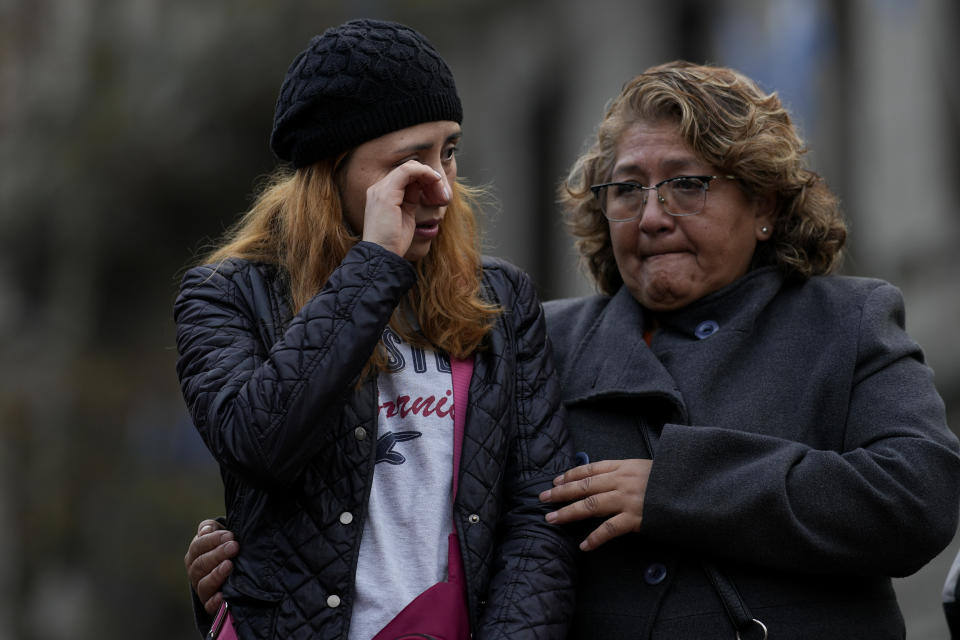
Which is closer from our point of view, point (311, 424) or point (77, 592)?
point (311, 424)

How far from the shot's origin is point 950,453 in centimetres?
349

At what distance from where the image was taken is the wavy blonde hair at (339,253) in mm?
3373

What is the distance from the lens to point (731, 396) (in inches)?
148

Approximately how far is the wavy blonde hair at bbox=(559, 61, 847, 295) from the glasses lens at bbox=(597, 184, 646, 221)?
Result: 0.08 meters

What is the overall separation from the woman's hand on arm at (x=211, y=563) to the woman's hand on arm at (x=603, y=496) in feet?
2.36

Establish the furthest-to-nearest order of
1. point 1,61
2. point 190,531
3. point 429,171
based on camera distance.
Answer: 1. point 1,61
2. point 190,531
3. point 429,171

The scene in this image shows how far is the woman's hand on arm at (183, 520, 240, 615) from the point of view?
130 inches

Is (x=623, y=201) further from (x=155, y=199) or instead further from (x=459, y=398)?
(x=155, y=199)

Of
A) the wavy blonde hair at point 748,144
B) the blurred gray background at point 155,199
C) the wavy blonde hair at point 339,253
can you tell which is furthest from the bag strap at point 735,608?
the blurred gray background at point 155,199

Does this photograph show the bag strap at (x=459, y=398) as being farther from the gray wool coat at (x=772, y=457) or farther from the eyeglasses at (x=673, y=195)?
the eyeglasses at (x=673, y=195)

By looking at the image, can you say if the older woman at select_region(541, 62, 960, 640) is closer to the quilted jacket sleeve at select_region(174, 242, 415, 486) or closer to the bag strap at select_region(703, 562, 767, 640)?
the bag strap at select_region(703, 562, 767, 640)

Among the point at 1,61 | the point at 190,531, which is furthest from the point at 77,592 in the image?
the point at 1,61

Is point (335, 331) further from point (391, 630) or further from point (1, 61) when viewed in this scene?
point (1, 61)

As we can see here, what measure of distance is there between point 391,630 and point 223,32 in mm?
13884
